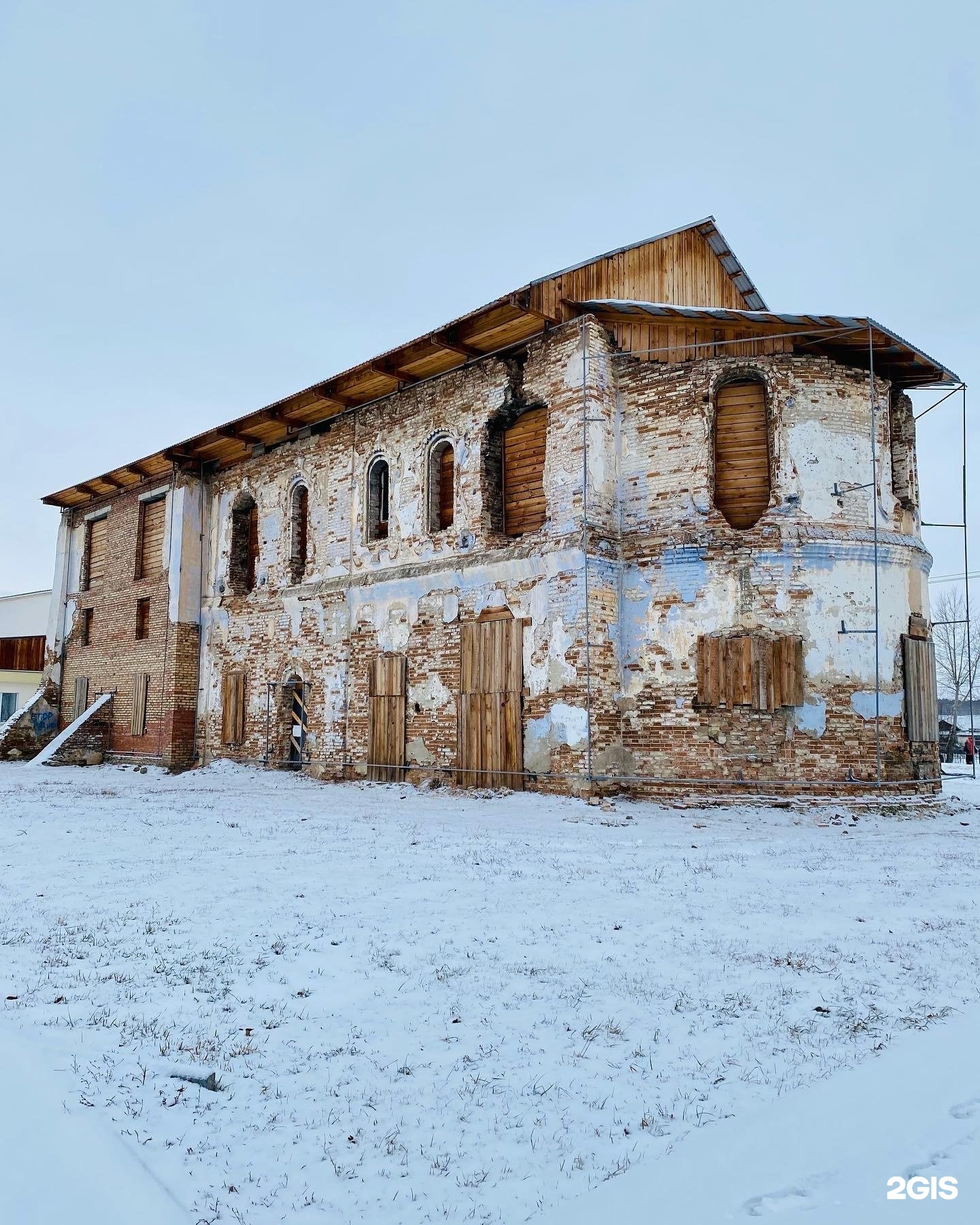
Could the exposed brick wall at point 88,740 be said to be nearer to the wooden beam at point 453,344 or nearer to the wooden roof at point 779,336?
the wooden beam at point 453,344

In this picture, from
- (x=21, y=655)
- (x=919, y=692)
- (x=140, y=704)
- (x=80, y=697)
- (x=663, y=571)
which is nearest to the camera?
(x=919, y=692)

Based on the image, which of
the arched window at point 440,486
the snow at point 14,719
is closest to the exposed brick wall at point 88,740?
the snow at point 14,719

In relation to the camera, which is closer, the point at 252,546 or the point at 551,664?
the point at 551,664

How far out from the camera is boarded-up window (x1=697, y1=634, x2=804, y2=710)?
12.3m

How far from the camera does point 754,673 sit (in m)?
12.4

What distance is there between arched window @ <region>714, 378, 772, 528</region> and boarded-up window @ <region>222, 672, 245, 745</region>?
10906 millimetres

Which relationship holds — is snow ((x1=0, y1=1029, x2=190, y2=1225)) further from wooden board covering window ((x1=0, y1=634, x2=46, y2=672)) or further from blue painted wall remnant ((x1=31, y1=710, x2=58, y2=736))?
wooden board covering window ((x1=0, y1=634, x2=46, y2=672))

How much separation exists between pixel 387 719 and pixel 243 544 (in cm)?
673

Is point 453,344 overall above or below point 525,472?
above

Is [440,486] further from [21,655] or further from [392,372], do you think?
[21,655]

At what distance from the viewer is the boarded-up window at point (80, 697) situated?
22.9 meters

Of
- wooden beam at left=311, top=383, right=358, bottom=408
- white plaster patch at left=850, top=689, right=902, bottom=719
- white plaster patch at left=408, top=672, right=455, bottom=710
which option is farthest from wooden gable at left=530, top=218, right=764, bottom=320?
white plaster patch at left=850, top=689, right=902, bottom=719

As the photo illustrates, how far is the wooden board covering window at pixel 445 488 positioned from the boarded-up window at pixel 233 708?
20.9 ft

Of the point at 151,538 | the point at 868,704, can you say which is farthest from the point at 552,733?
the point at 151,538
